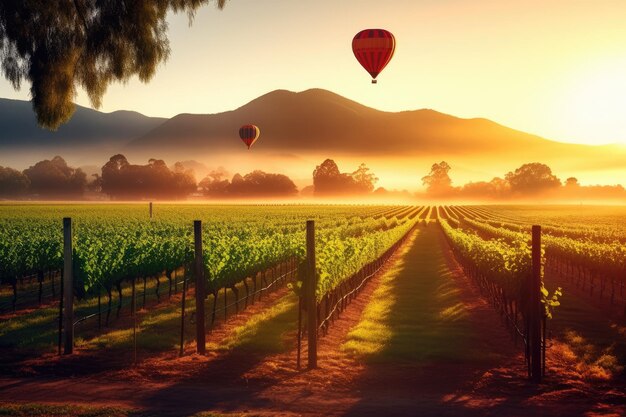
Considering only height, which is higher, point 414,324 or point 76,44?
point 76,44

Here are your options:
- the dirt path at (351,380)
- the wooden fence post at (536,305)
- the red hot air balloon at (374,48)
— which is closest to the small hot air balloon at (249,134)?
the red hot air balloon at (374,48)

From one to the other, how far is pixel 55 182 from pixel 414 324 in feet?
597

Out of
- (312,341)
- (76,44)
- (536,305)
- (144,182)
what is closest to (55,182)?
(144,182)

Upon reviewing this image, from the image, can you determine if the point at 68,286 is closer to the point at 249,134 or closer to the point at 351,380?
the point at 351,380

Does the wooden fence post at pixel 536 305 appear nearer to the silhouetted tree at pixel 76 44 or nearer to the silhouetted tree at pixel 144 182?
the silhouetted tree at pixel 76 44

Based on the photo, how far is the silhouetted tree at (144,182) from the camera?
18125cm

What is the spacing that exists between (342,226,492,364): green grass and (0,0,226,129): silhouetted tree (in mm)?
8929

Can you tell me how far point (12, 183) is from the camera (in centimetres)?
17262

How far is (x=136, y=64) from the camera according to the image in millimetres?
16188

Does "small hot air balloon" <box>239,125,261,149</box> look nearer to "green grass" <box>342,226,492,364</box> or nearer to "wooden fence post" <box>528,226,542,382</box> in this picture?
"green grass" <box>342,226,492,364</box>

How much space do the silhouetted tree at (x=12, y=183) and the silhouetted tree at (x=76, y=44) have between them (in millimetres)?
171473

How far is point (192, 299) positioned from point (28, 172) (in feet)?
626

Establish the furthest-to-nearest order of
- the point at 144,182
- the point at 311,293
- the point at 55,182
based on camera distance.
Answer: the point at 55,182 → the point at 144,182 → the point at 311,293

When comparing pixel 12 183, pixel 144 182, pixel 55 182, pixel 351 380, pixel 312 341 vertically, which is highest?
pixel 144 182
